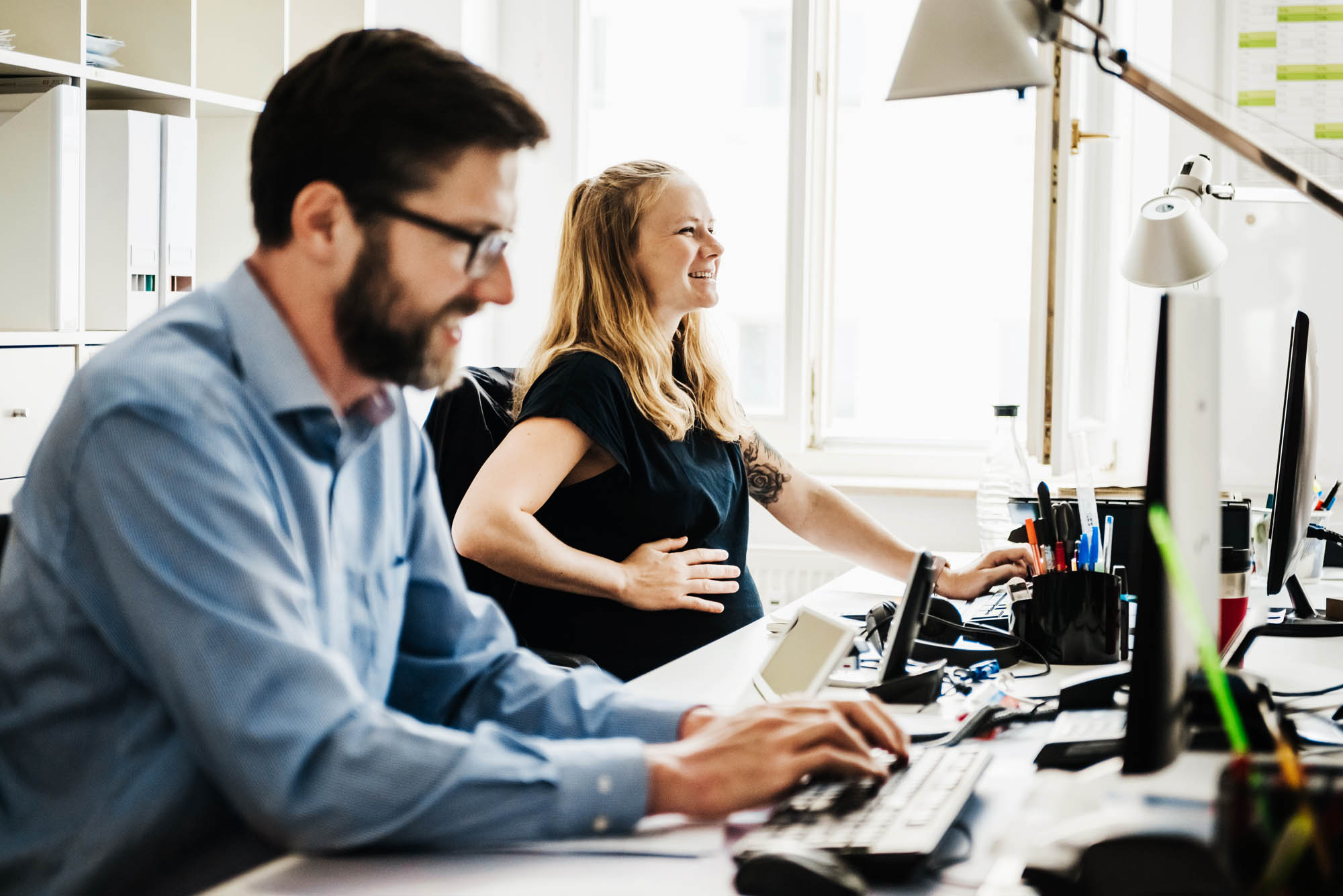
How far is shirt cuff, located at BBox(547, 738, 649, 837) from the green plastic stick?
367mm

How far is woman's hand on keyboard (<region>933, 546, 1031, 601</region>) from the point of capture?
1.70 metres

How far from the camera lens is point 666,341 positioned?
6.68 ft

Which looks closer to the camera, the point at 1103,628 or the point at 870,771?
the point at 870,771

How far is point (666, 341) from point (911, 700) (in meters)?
0.95

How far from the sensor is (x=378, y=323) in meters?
0.94

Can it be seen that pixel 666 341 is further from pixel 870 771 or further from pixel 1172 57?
pixel 1172 57

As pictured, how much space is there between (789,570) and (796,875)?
8.14 ft

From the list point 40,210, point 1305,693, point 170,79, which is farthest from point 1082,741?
point 170,79

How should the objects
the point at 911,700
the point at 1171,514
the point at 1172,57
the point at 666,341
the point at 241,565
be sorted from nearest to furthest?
the point at 1171,514 → the point at 241,565 → the point at 911,700 → the point at 666,341 → the point at 1172,57

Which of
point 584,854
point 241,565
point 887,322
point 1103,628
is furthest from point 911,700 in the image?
point 887,322

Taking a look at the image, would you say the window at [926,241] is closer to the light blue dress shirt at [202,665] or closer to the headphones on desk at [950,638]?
the headphones on desk at [950,638]

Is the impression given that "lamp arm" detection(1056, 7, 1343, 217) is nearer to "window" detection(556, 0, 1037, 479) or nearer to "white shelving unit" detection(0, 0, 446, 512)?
"white shelving unit" detection(0, 0, 446, 512)

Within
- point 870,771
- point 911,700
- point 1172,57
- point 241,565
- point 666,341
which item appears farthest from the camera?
point 1172,57

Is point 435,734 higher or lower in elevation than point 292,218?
lower
